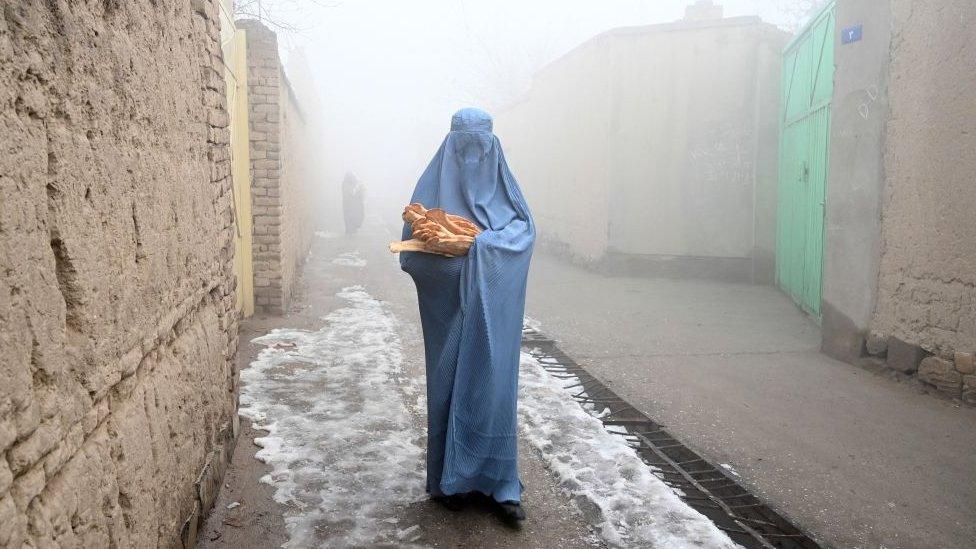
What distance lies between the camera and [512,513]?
3.25 m

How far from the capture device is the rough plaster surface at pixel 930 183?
4863 mm

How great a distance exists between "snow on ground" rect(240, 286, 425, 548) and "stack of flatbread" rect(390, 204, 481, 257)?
1147 mm

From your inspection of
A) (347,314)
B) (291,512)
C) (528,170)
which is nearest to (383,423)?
(291,512)

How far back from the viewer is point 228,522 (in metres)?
3.17

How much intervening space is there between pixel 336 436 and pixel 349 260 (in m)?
9.14

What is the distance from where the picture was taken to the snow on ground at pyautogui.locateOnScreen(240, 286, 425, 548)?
10.5ft

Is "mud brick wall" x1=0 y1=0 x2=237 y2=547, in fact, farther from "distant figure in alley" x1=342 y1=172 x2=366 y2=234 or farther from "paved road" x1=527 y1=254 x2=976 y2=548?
"distant figure in alley" x1=342 y1=172 x2=366 y2=234

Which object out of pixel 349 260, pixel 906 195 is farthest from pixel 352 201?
pixel 906 195

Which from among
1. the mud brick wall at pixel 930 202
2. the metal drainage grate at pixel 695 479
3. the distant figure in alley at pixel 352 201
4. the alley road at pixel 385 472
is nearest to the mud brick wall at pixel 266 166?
the alley road at pixel 385 472

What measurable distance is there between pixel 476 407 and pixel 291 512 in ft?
3.00

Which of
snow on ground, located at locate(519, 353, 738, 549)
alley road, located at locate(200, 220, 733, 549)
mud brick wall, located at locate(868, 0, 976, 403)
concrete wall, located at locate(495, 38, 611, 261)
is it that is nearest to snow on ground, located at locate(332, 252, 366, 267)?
concrete wall, located at locate(495, 38, 611, 261)

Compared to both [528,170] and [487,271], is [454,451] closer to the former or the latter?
[487,271]

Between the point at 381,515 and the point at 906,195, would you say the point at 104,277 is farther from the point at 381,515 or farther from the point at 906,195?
the point at 906,195

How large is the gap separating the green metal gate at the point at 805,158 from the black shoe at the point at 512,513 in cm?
501
